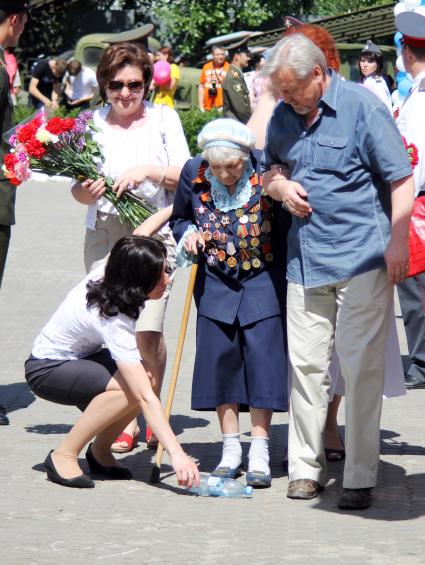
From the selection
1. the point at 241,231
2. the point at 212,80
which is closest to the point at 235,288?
the point at 241,231

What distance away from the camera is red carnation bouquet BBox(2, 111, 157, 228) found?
616 cm

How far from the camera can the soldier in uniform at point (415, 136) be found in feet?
20.6

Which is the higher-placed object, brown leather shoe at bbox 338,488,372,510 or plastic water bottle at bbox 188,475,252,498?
brown leather shoe at bbox 338,488,372,510

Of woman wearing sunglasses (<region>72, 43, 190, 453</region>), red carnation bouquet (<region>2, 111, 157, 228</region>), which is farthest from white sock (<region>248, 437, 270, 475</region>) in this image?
red carnation bouquet (<region>2, 111, 157, 228</region>)

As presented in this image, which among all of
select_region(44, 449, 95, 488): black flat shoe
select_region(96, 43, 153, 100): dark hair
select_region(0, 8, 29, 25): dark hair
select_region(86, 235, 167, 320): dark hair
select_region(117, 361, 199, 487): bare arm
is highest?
select_region(0, 8, 29, 25): dark hair

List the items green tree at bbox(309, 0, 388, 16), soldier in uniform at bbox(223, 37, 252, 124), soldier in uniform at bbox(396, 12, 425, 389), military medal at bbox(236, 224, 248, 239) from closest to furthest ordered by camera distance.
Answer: military medal at bbox(236, 224, 248, 239) → soldier in uniform at bbox(396, 12, 425, 389) → soldier in uniform at bbox(223, 37, 252, 124) → green tree at bbox(309, 0, 388, 16)

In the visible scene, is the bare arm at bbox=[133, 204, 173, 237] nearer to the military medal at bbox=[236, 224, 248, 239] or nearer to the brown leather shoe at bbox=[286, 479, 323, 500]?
the military medal at bbox=[236, 224, 248, 239]

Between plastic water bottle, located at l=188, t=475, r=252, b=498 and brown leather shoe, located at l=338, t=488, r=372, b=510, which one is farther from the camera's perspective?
plastic water bottle, located at l=188, t=475, r=252, b=498

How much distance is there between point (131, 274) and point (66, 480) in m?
0.95

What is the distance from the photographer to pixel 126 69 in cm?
621

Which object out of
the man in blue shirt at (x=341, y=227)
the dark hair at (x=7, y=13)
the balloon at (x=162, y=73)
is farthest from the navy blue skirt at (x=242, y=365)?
the balloon at (x=162, y=73)

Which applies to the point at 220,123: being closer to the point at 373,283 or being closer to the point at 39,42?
the point at 373,283

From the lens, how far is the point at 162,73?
20.2m

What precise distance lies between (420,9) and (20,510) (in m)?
5.36
